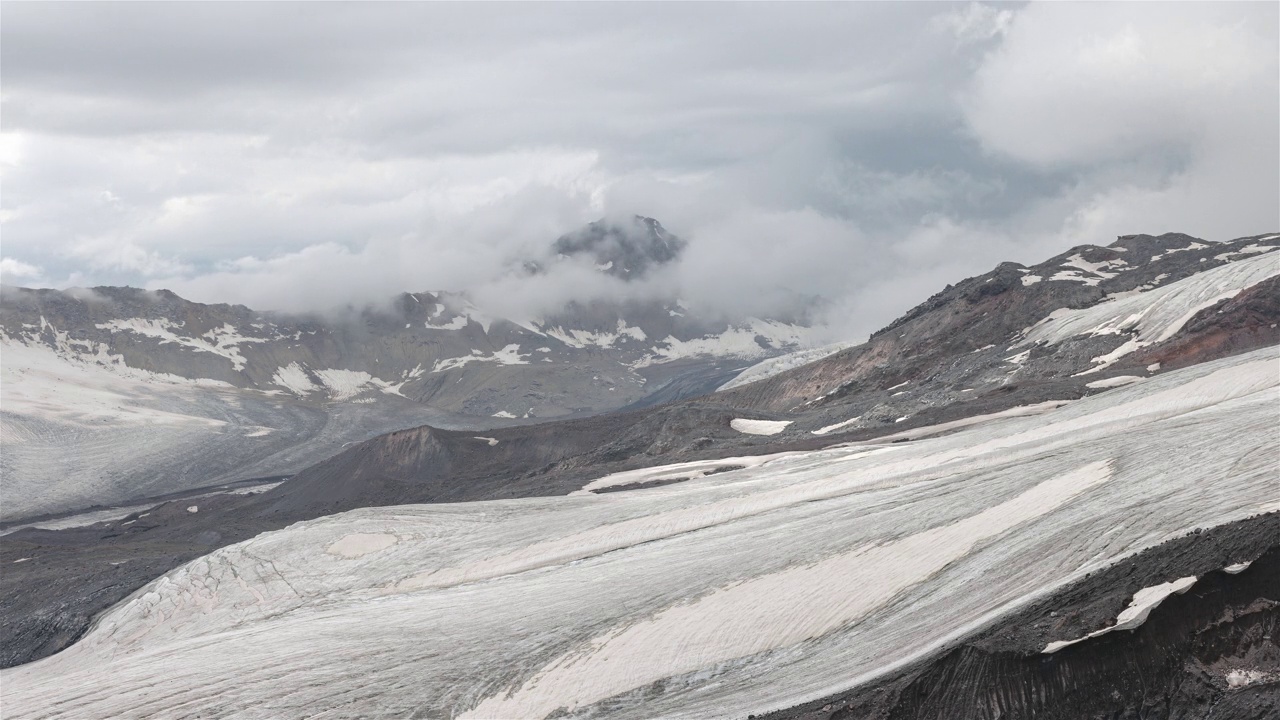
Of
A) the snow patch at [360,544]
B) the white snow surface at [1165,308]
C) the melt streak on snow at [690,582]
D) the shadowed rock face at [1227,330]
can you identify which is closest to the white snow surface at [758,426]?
the white snow surface at [1165,308]

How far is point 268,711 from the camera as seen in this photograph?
3105 centimetres

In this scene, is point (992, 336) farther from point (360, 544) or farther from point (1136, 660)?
point (1136, 660)

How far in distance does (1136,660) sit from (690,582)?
54.5 feet

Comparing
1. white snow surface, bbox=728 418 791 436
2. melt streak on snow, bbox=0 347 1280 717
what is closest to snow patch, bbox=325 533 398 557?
melt streak on snow, bbox=0 347 1280 717

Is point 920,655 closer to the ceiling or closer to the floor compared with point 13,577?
closer to the floor

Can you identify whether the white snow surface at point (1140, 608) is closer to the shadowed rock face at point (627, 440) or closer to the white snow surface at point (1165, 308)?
the shadowed rock face at point (627, 440)

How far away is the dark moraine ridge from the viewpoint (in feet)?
65.6

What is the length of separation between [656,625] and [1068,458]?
1716cm

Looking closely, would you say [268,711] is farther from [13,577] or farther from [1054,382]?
[13,577]

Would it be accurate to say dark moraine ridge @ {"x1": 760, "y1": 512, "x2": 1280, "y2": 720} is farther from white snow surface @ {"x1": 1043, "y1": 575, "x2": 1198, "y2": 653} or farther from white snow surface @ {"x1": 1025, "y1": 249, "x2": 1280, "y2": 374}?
white snow surface @ {"x1": 1025, "y1": 249, "x2": 1280, "y2": 374}

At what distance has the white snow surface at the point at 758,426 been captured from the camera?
86.9m

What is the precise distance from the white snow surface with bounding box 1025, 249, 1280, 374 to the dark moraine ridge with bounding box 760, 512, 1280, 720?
60189 millimetres

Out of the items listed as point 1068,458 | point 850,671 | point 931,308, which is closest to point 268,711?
point 850,671

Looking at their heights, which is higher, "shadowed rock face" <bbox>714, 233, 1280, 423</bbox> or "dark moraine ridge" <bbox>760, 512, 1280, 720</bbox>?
"shadowed rock face" <bbox>714, 233, 1280, 423</bbox>
